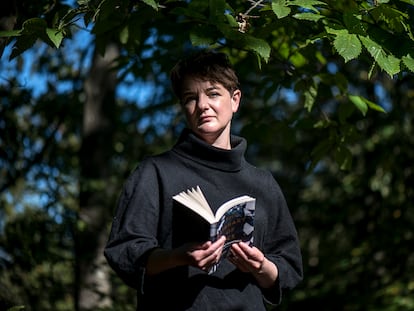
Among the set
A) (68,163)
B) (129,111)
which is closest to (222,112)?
Answer: (68,163)

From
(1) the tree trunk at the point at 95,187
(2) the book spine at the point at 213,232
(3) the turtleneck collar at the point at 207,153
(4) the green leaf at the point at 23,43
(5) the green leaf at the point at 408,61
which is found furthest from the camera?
(1) the tree trunk at the point at 95,187

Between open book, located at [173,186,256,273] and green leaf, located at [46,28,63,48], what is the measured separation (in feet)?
2.54

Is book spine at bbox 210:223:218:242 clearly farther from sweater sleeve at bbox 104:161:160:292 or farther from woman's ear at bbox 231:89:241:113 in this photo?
woman's ear at bbox 231:89:241:113

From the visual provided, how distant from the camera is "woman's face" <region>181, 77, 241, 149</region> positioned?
2.59 meters

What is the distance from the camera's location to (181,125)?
741 centimetres

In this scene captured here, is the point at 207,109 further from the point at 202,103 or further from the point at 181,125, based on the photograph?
the point at 181,125

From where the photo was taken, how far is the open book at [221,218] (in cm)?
219

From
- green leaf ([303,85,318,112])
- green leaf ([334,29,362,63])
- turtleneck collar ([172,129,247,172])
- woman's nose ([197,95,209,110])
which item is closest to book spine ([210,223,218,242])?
turtleneck collar ([172,129,247,172])

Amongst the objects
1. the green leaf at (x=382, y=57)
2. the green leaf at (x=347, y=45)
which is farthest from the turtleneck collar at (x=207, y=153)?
the green leaf at (x=382, y=57)

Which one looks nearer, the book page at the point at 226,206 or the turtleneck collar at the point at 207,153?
the book page at the point at 226,206

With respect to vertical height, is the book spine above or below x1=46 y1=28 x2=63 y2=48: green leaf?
below

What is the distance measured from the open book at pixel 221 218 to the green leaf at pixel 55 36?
0.77 metres

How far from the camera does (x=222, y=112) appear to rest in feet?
8.60

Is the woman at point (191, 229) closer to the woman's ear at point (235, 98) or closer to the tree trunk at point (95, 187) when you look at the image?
the woman's ear at point (235, 98)
